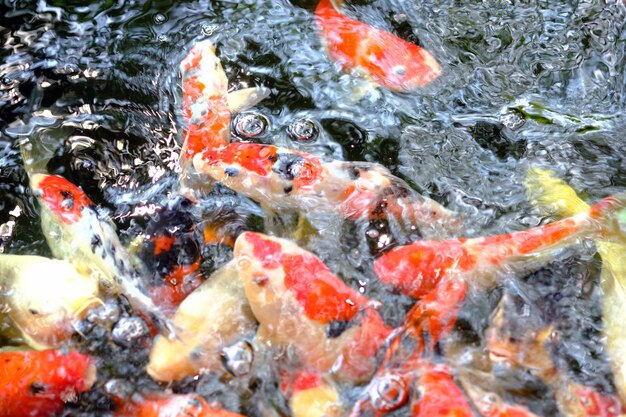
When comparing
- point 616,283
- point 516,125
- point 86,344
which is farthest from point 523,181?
point 86,344

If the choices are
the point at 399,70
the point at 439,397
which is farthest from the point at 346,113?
the point at 439,397

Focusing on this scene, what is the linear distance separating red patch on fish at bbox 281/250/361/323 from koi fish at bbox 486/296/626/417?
0.50m

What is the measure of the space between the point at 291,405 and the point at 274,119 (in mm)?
1349

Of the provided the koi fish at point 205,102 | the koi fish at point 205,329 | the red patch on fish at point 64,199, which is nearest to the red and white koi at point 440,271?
the koi fish at point 205,329

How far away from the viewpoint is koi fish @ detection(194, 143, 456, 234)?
2658mm

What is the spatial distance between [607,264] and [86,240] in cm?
195

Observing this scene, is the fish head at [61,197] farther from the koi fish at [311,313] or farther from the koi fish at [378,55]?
the koi fish at [378,55]

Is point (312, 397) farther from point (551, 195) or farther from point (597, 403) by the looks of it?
point (551, 195)

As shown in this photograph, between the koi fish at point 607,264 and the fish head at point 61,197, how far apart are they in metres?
1.80

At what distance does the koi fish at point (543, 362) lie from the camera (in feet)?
7.03

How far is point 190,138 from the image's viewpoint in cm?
285

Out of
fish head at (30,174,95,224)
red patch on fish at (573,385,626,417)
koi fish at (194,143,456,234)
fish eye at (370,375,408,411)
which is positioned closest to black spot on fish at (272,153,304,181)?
koi fish at (194,143,456,234)

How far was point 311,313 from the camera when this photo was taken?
2.23 m

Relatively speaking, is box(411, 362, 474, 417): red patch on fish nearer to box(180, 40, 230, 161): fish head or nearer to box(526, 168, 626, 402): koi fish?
box(526, 168, 626, 402): koi fish
